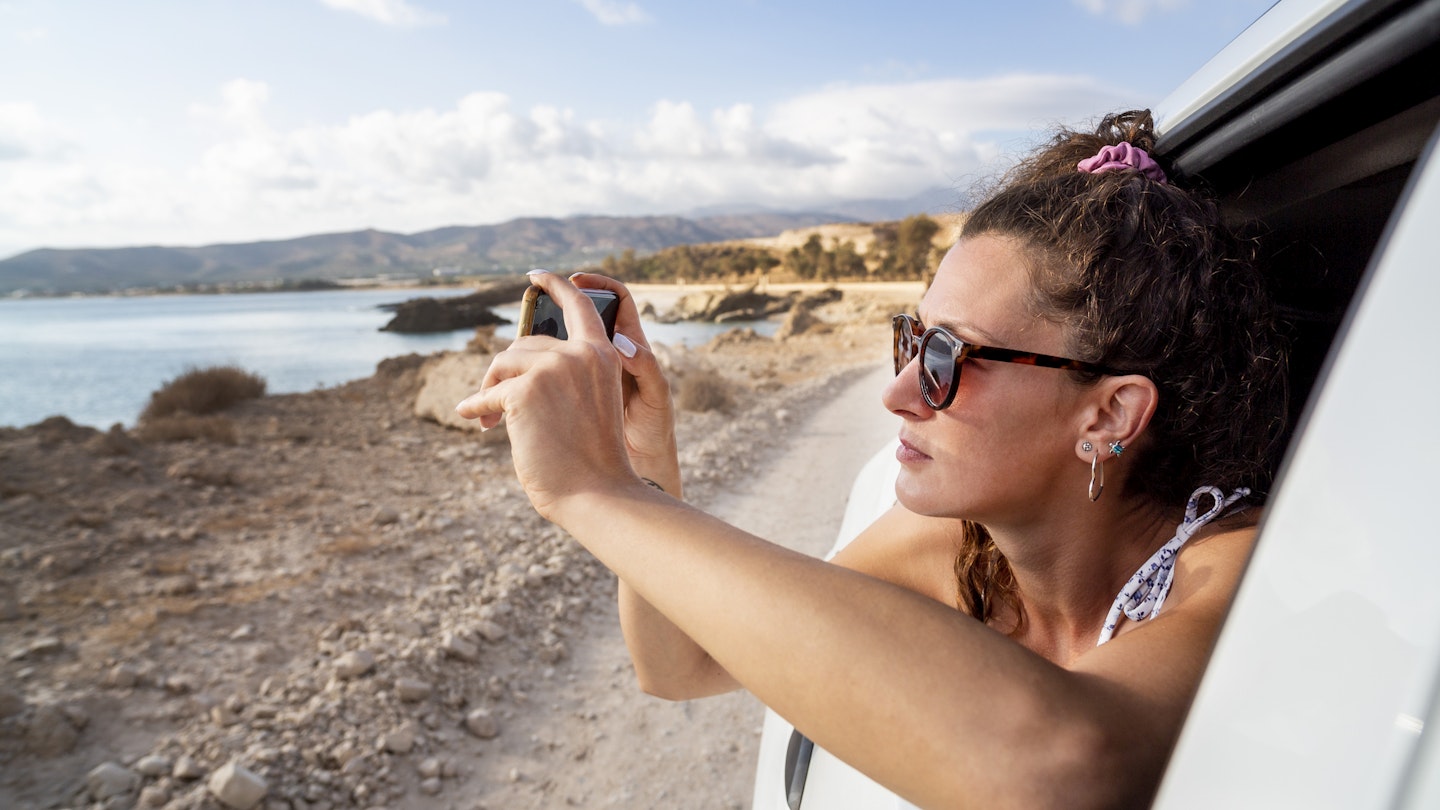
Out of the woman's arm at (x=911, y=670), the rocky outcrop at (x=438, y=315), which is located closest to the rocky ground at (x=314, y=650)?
the woman's arm at (x=911, y=670)

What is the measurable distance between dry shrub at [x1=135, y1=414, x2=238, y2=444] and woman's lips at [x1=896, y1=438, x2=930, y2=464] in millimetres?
8507

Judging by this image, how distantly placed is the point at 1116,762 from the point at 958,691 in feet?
0.57

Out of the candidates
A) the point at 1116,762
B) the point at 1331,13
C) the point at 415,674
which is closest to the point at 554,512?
the point at 1116,762

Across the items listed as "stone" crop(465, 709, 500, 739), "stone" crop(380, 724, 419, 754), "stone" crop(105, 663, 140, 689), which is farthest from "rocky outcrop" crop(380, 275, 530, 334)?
"stone" crop(380, 724, 419, 754)

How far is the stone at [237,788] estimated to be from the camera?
8.60 ft

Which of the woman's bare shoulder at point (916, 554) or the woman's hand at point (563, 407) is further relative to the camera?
the woman's bare shoulder at point (916, 554)

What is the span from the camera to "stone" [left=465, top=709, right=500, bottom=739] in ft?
10.5

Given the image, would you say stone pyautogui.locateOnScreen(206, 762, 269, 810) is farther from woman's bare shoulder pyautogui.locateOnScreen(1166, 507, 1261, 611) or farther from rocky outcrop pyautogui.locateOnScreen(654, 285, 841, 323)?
rocky outcrop pyautogui.locateOnScreen(654, 285, 841, 323)

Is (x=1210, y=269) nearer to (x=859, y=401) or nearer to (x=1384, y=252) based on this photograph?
(x=1384, y=252)

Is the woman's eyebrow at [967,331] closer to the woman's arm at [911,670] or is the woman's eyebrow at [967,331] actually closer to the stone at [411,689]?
the woman's arm at [911,670]

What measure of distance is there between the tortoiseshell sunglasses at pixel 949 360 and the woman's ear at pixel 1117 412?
0.03 metres

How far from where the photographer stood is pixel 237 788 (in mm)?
2635

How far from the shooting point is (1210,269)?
121 cm

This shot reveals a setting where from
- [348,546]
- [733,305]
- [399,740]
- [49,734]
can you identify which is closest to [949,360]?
[399,740]
